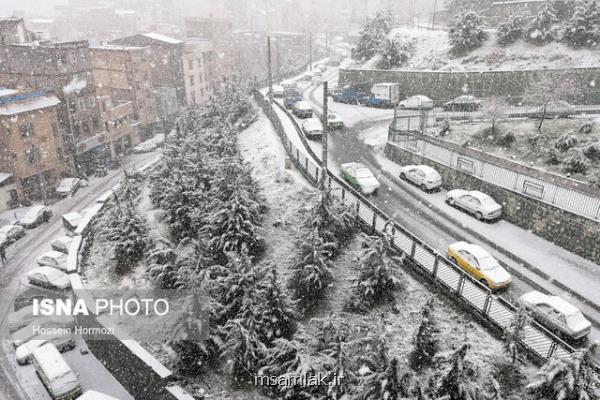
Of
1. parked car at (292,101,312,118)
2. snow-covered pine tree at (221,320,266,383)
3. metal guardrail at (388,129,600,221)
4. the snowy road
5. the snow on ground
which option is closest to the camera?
snow-covered pine tree at (221,320,266,383)

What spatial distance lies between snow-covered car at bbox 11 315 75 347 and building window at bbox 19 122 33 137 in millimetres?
21740

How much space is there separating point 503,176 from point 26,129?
133 feet

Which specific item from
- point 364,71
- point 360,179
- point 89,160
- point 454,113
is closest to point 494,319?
point 360,179

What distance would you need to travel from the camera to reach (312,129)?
3362cm

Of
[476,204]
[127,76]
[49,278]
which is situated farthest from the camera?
[127,76]

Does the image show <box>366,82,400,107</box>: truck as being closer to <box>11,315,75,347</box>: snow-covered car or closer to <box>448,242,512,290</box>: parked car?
<box>448,242,512,290</box>: parked car

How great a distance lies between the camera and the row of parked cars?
48.2ft

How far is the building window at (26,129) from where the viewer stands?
39353mm

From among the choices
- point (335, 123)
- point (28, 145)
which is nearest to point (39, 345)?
point (28, 145)

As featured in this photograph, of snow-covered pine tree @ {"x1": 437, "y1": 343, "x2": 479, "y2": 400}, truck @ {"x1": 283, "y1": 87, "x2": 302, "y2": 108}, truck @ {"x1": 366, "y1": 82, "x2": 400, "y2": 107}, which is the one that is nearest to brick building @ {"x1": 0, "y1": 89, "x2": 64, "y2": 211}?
truck @ {"x1": 283, "y1": 87, "x2": 302, "y2": 108}

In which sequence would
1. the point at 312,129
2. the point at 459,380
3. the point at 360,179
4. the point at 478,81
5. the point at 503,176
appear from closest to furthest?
the point at 459,380, the point at 503,176, the point at 360,179, the point at 312,129, the point at 478,81

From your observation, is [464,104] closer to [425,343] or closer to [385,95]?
[385,95]

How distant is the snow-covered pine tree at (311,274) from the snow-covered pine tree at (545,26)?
3333cm

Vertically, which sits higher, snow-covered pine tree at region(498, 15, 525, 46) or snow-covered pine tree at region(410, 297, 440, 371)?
snow-covered pine tree at region(498, 15, 525, 46)
